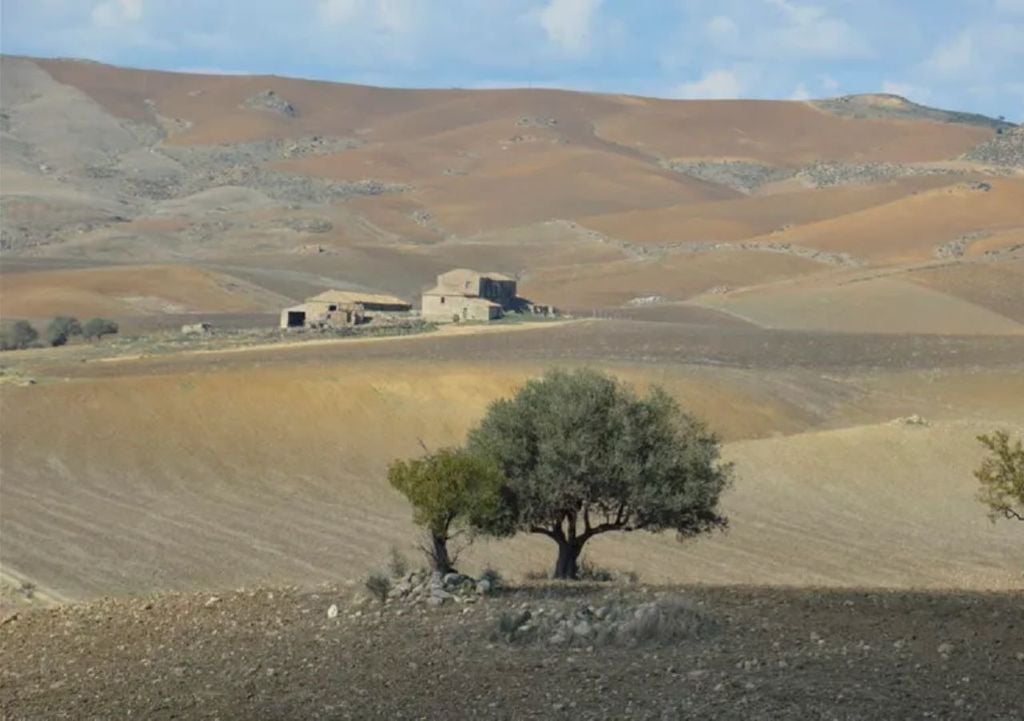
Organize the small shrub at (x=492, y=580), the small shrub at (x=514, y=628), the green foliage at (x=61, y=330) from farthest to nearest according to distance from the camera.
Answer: the green foliage at (x=61, y=330)
the small shrub at (x=492, y=580)
the small shrub at (x=514, y=628)

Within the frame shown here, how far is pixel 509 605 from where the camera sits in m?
16.2

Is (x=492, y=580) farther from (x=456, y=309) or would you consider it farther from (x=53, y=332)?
(x=456, y=309)

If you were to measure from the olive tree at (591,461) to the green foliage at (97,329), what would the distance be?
6206cm

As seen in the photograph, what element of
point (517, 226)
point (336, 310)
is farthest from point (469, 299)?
point (517, 226)

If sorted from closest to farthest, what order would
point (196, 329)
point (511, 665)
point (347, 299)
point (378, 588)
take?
point (511, 665) < point (378, 588) < point (196, 329) < point (347, 299)

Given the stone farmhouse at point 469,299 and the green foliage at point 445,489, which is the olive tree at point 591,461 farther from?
the stone farmhouse at point 469,299

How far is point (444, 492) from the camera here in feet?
61.0

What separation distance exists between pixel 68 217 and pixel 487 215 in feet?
140

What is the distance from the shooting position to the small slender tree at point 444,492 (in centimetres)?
1858

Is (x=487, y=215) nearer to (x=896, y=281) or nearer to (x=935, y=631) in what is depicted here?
(x=896, y=281)

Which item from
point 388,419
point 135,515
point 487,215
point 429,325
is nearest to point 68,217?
point 487,215

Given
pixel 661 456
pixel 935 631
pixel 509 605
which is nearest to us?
pixel 935 631

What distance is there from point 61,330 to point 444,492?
6515 centimetres

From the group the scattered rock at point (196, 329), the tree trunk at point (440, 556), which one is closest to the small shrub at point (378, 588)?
the tree trunk at point (440, 556)
